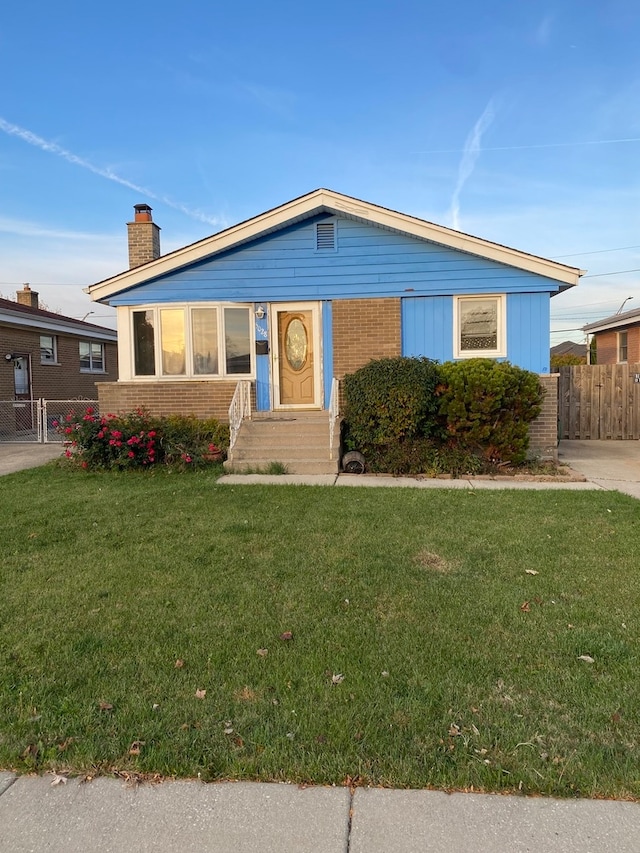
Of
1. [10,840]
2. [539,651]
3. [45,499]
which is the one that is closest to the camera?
[10,840]

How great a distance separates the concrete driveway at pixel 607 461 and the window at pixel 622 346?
769cm

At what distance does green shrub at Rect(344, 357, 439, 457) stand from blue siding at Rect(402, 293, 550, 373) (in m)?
1.44

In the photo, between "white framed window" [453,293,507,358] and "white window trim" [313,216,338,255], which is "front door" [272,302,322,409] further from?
"white framed window" [453,293,507,358]

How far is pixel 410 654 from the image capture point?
3.25m

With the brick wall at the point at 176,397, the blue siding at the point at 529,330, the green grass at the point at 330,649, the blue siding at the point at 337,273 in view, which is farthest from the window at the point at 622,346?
the green grass at the point at 330,649

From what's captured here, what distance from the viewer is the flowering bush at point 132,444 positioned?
9.59 meters

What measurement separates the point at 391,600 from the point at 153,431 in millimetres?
6760

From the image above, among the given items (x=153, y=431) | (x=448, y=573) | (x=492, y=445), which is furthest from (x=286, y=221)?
(x=448, y=573)

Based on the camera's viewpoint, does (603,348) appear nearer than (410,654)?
No

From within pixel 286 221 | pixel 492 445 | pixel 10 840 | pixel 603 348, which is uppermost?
pixel 286 221

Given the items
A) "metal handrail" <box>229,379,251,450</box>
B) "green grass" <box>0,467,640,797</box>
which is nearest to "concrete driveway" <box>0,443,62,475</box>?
"metal handrail" <box>229,379,251,450</box>

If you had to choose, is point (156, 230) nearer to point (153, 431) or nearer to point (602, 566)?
point (153, 431)

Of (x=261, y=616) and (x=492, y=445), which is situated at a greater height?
(x=492, y=445)

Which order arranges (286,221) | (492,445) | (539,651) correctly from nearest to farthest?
(539,651), (492,445), (286,221)
